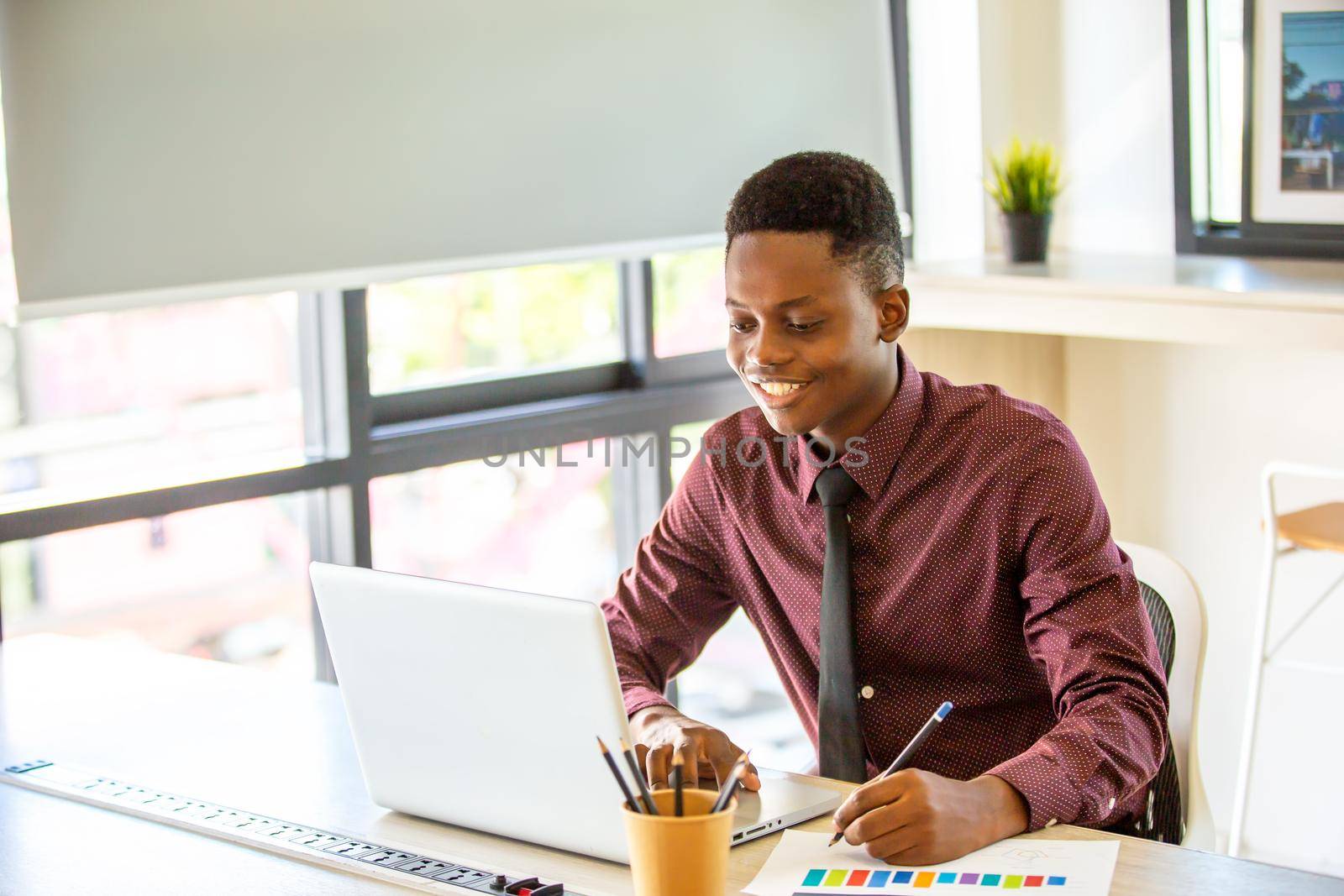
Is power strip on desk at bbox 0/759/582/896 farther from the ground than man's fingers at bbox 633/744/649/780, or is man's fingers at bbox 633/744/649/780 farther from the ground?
man's fingers at bbox 633/744/649/780

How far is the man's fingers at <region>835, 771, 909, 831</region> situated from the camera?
1.28m

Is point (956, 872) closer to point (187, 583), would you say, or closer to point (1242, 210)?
point (187, 583)

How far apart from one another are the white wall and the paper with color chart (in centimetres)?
177

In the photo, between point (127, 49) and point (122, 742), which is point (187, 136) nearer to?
point (127, 49)

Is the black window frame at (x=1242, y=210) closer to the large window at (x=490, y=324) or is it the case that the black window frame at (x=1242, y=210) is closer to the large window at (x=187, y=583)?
the large window at (x=490, y=324)

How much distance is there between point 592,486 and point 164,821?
1.58m

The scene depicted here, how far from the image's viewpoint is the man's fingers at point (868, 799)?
4.21 ft

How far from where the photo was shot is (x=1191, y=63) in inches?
113

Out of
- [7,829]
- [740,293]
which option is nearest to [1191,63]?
[740,293]

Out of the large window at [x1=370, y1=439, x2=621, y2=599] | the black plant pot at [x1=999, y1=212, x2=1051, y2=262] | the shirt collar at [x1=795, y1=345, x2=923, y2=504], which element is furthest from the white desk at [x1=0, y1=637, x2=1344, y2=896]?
the black plant pot at [x1=999, y1=212, x2=1051, y2=262]

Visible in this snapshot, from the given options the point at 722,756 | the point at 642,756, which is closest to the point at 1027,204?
the point at 722,756

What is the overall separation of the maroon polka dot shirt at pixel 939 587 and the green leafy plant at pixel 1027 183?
4.15ft

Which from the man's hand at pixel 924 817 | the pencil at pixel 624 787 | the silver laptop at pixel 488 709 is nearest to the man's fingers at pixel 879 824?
the man's hand at pixel 924 817

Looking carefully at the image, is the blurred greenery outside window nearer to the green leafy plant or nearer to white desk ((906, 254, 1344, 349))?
white desk ((906, 254, 1344, 349))
